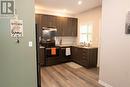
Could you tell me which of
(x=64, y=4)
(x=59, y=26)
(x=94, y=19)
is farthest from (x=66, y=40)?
(x=64, y=4)

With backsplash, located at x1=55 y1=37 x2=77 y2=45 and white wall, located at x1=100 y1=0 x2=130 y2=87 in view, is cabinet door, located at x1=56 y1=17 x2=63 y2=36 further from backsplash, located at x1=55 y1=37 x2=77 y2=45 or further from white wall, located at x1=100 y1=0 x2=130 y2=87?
white wall, located at x1=100 y1=0 x2=130 y2=87

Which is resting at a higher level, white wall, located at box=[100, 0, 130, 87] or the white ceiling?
the white ceiling

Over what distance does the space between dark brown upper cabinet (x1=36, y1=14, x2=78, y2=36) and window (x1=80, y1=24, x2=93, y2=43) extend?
1.47 ft

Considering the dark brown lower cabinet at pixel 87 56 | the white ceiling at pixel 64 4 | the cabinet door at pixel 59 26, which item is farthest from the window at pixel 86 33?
the cabinet door at pixel 59 26

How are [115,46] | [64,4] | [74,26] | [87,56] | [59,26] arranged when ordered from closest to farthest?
1. [115,46]
2. [64,4]
3. [87,56]
4. [59,26]
5. [74,26]

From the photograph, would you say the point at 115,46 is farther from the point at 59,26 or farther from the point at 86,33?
the point at 59,26

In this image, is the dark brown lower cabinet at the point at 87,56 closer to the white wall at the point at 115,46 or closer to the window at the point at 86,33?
the window at the point at 86,33

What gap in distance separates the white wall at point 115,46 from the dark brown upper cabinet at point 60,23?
285cm

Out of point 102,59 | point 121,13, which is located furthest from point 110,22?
point 102,59

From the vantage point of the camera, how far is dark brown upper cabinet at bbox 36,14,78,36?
5.03 meters

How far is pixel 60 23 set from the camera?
5559mm

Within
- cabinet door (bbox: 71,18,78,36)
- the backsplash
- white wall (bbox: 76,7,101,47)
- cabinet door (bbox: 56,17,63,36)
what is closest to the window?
white wall (bbox: 76,7,101,47)

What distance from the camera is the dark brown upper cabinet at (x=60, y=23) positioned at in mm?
5033

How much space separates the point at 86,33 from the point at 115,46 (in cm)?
300
